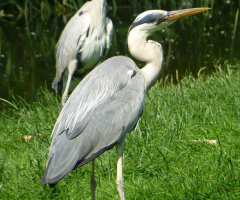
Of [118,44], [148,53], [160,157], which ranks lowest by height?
[118,44]

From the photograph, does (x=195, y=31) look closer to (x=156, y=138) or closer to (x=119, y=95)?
(x=156, y=138)

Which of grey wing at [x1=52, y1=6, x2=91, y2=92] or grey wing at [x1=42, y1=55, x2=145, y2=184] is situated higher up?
grey wing at [x1=42, y1=55, x2=145, y2=184]

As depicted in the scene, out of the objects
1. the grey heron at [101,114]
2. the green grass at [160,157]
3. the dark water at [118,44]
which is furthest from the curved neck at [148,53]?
the dark water at [118,44]

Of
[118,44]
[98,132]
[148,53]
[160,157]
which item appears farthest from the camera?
[118,44]

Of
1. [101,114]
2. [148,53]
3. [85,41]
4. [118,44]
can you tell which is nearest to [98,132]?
[101,114]

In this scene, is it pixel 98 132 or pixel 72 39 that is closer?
pixel 98 132

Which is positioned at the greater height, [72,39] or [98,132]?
[98,132]

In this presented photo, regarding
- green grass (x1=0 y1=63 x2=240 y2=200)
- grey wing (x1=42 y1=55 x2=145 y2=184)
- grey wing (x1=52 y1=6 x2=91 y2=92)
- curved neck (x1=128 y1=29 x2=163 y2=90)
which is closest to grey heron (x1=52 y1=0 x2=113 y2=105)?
grey wing (x1=52 y1=6 x2=91 y2=92)

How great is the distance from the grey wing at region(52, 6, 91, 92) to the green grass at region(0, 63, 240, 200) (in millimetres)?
1243

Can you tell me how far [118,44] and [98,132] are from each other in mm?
7325

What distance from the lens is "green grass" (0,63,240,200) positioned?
3.58m

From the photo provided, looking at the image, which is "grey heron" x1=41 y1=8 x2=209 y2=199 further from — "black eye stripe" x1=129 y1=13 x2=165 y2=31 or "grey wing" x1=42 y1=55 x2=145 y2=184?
"black eye stripe" x1=129 y1=13 x2=165 y2=31

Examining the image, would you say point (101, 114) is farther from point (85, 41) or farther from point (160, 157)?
point (85, 41)

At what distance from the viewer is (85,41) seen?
20.1 ft
